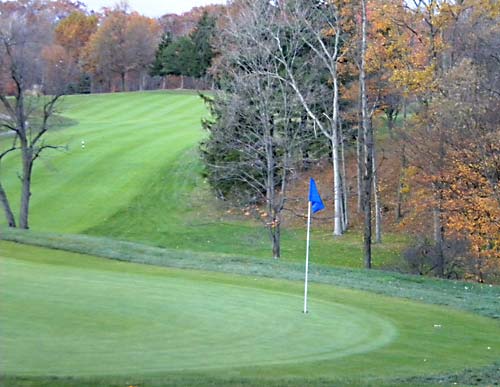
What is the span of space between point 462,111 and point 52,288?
57.0ft

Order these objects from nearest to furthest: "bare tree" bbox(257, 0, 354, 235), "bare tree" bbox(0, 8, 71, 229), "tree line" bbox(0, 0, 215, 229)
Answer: "bare tree" bbox(0, 8, 71, 229)
"bare tree" bbox(257, 0, 354, 235)
"tree line" bbox(0, 0, 215, 229)

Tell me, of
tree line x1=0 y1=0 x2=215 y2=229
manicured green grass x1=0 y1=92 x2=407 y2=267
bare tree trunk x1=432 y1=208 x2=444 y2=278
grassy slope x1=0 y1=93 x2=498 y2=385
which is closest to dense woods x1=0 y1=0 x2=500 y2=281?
bare tree trunk x1=432 y1=208 x2=444 y2=278

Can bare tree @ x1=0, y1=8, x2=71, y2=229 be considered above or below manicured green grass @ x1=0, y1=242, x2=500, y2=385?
above

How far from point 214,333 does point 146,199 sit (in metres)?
34.7

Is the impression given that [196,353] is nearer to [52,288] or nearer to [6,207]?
[52,288]

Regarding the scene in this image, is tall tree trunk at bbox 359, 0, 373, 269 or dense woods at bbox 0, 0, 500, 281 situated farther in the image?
dense woods at bbox 0, 0, 500, 281

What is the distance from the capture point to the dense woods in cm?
2845

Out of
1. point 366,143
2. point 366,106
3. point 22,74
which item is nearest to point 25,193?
point 22,74

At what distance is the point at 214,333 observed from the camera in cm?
1191

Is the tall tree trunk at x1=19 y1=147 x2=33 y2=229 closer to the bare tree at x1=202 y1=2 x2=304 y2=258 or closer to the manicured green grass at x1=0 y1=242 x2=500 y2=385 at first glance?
the bare tree at x1=202 y1=2 x2=304 y2=258

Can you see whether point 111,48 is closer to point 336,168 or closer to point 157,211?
point 157,211

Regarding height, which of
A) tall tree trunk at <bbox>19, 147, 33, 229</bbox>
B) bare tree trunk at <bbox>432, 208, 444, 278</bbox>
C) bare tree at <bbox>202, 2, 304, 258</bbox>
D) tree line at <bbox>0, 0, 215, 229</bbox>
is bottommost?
bare tree trunk at <bbox>432, 208, 444, 278</bbox>

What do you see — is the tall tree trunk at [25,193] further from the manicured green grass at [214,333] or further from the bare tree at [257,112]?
the manicured green grass at [214,333]

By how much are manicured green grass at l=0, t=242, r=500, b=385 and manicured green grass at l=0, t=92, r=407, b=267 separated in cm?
1811
